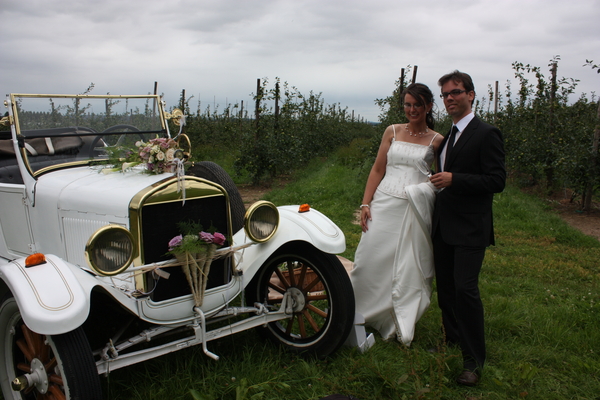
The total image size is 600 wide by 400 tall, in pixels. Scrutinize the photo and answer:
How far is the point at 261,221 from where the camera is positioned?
8.98ft

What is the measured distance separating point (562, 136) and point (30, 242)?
9.34m

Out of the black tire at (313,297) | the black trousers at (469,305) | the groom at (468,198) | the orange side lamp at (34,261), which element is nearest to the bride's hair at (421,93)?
the groom at (468,198)

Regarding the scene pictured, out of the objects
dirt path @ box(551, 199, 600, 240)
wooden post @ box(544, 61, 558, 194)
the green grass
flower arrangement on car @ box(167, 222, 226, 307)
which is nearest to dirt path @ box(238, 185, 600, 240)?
dirt path @ box(551, 199, 600, 240)

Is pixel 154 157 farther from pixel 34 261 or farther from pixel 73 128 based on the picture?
pixel 73 128

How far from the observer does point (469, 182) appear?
249 centimetres

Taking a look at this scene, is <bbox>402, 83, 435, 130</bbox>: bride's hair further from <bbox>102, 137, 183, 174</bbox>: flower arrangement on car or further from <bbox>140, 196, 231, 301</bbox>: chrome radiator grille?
<bbox>102, 137, 183, 174</bbox>: flower arrangement on car

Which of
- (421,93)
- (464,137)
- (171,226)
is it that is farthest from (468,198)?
(171,226)

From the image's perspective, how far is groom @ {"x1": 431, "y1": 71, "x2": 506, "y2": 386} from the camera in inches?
98.9

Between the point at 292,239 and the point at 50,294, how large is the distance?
Result: 4.24ft

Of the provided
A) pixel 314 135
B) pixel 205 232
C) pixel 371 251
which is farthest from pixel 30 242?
pixel 314 135

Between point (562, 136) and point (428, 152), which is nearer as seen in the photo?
point (428, 152)

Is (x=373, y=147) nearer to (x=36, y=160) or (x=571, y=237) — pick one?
(x=571, y=237)

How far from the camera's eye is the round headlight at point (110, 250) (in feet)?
6.69

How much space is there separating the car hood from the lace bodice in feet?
4.71
